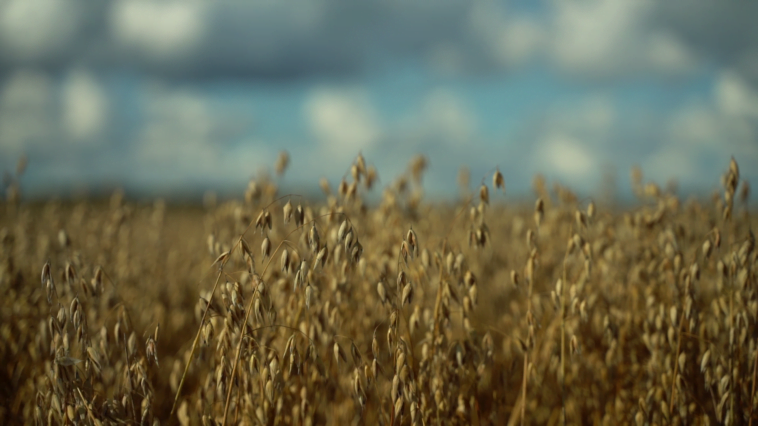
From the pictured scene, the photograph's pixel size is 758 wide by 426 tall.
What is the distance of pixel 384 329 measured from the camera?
3996 mm

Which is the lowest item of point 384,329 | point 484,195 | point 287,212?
point 384,329

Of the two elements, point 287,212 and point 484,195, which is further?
point 484,195

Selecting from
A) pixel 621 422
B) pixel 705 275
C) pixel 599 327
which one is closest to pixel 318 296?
pixel 621 422

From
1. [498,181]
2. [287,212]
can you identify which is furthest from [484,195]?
[287,212]

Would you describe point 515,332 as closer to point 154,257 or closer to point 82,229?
point 154,257

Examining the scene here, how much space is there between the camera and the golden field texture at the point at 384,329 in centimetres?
192

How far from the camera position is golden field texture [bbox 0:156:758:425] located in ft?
6.31

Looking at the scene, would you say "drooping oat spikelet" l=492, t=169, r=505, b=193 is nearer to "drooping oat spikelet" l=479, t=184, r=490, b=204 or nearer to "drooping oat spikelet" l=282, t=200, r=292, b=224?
"drooping oat spikelet" l=479, t=184, r=490, b=204

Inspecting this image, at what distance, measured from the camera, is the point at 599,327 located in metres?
3.28

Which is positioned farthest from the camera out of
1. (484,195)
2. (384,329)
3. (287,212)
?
(384,329)

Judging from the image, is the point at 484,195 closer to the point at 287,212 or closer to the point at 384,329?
the point at 287,212

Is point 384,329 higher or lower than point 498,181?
lower

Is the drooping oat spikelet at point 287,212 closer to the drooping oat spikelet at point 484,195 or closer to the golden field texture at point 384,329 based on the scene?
the golden field texture at point 384,329

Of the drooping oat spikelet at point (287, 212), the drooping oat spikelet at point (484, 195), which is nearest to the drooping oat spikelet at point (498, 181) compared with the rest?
the drooping oat spikelet at point (484, 195)
